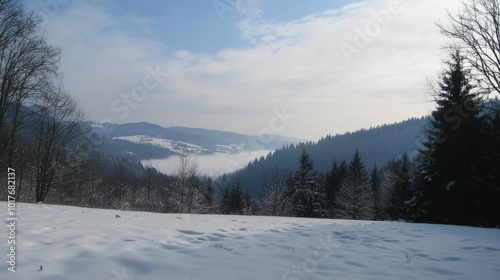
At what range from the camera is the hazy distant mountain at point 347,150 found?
516ft

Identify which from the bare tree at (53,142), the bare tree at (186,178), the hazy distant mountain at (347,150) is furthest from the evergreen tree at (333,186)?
the hazy distant mountain at (347,150)

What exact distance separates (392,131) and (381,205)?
145m

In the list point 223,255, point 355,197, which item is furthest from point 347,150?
point 223,255

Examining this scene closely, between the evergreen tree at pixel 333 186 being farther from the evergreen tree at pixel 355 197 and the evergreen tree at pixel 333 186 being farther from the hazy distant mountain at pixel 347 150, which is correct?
the hazy distant mountain at pixel 347 150

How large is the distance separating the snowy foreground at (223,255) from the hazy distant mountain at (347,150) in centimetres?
14315

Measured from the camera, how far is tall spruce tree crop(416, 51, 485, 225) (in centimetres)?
1939

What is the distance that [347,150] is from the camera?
169125 millimetres

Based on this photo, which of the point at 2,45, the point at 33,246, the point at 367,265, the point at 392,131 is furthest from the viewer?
the point at 392,131

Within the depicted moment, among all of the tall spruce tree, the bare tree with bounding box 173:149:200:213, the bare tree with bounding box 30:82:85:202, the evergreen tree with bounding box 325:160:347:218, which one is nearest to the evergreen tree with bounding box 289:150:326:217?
the evergreen tree with bounding box 325:160:347:218

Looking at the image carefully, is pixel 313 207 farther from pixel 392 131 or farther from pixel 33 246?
pixel 392 131

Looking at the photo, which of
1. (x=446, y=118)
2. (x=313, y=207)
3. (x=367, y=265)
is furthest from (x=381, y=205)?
(x=367, y=265)

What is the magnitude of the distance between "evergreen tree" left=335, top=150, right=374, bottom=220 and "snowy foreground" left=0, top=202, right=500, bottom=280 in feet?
118

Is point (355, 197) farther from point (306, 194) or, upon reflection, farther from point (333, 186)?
point (333, 186)

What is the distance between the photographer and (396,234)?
9.62 meters
